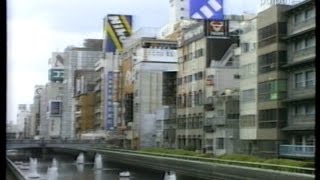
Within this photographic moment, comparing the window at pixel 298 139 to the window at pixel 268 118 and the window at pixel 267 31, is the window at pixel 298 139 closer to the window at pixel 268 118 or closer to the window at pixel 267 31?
the window at pixel 268 118

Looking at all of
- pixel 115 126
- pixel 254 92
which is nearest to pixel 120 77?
pixel 115 126

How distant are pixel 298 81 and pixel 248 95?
5550 millimetres

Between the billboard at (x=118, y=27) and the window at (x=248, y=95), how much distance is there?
41.6m

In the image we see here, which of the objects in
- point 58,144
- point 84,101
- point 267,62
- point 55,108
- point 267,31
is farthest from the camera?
point 84,101

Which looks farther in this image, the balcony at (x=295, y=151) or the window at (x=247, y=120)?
the window at (x=247, y=120)

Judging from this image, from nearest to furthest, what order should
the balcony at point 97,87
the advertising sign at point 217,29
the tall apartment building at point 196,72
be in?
the tall apartment building at point 196,72
the advertising sign at point 217,29
the balcony at point 97,87

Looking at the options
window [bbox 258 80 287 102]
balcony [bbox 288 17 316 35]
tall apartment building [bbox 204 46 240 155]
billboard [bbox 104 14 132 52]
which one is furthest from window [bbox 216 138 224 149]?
billboard [bbox 104 14 132 52]

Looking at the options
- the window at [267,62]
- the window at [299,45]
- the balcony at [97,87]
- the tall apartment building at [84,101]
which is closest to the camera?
the window at [299,45]

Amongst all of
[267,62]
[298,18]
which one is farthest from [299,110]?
[298,18]

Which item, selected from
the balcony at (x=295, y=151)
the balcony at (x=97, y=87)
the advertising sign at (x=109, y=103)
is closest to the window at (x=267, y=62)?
the balcony at (x=295, y=151)

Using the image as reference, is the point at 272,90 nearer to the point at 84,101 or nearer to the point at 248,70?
the point at 248,70

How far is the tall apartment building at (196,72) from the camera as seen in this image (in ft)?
141

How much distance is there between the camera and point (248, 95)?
1348 inches

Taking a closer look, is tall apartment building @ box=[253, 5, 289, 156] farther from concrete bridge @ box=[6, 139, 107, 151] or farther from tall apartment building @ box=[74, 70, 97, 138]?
tall apartment building @ box=[74, 70, 97, 138]
